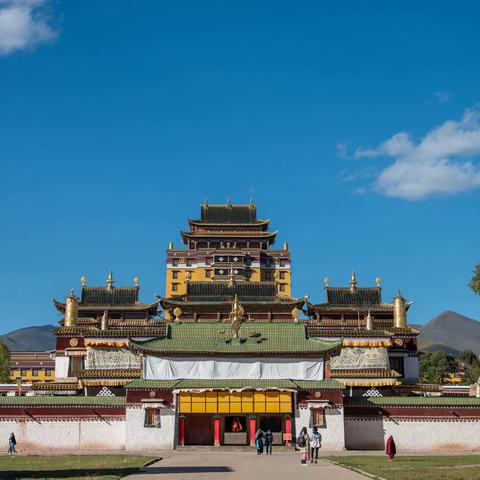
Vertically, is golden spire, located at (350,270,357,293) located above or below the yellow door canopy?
above

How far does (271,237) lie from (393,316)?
42.3 m

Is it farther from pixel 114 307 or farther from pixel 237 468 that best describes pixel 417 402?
pixel 114 307

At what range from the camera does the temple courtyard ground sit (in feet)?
89.2

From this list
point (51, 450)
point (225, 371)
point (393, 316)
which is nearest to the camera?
point (51, 450)

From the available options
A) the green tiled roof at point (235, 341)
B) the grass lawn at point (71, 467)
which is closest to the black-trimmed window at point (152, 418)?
the green tiled roof at point (235, 341)

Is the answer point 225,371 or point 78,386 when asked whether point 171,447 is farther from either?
point 78,386

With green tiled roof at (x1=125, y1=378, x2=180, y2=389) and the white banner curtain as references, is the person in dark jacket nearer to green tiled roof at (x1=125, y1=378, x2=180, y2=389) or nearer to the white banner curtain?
the white banner curtain

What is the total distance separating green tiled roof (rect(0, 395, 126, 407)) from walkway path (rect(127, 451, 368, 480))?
6.93 meters

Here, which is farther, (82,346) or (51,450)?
(82,346)

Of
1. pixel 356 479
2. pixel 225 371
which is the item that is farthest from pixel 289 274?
pixel 356 479

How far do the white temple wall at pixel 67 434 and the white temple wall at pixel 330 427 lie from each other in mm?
10155

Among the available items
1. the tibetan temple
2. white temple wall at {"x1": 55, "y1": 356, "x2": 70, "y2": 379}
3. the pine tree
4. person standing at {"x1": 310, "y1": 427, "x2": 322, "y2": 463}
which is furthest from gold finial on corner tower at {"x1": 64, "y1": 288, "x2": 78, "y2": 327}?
person standing at {"x1": 310, "y1": 427, "x2": 322, "y2": 463}

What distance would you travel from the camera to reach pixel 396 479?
2569 centimetres

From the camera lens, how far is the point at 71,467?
30.7 meters
